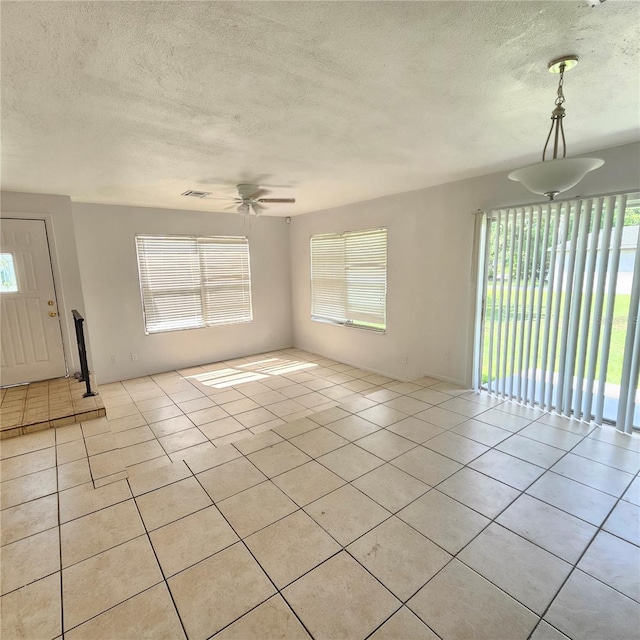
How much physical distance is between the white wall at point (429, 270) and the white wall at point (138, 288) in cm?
158

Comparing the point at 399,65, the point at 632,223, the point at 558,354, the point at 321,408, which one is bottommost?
the point at 321,408

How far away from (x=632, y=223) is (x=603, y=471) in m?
1.93

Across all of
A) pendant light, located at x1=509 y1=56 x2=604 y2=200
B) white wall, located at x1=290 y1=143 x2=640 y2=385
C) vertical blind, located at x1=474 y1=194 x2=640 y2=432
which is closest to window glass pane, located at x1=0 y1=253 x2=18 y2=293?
white wall, located at x1=290 y1=143 x2=640 y2=385

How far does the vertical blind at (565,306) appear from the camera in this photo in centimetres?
273

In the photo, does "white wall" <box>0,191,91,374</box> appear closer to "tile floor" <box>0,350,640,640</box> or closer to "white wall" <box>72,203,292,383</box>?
"white wall" <box>72,203,292,383</box>

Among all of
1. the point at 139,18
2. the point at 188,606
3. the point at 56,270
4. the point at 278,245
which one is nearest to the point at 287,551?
the point at 188,606

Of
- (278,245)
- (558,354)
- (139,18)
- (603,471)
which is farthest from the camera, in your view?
(278,245)

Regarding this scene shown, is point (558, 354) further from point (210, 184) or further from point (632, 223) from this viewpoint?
point (210, 184)

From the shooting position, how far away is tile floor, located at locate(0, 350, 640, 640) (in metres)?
1.44

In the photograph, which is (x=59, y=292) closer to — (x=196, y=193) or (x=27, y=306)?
(x=27, y=306)

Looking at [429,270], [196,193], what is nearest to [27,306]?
[196,193]

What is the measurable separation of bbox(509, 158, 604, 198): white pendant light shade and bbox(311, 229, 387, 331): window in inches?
121

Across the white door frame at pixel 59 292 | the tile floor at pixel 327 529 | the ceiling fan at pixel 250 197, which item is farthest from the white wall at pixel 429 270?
the white door frame at pixel 59 292

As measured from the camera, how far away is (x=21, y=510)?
2.08m
